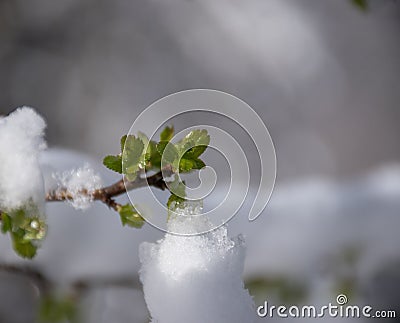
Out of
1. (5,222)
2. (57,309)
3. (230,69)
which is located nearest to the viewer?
(5,222)

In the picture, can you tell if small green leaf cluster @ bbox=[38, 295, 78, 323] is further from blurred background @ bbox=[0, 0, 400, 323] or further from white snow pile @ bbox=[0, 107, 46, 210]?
blurred background @ bbox=[0, 0, 400, 323]

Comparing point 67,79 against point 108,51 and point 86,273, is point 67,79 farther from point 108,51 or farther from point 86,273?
point 86,273

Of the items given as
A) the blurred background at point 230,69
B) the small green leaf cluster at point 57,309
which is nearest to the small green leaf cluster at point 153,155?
the small green leaf cluster at point 57,309

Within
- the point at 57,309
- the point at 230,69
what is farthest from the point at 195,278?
the point at 230,69

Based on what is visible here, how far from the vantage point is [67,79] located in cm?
150

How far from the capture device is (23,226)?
25 centimetres

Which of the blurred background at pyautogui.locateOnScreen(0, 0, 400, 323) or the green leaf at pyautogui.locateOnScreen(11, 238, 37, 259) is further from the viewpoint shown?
the blurred background at pyautogui.locateOnScreen(0, 0, 400, 323)

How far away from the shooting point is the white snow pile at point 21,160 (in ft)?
0.81

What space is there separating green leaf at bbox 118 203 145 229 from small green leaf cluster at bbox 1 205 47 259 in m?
0.03

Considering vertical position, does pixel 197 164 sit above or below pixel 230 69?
below

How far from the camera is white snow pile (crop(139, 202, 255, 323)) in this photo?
0.25 m

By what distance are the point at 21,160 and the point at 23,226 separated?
3cm

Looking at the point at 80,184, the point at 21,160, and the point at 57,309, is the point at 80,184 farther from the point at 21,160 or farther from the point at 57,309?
the point at 57,309

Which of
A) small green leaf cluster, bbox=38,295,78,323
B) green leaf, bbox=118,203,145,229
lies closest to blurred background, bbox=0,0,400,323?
small green leaf cluster, bbox=38,295,78,323
